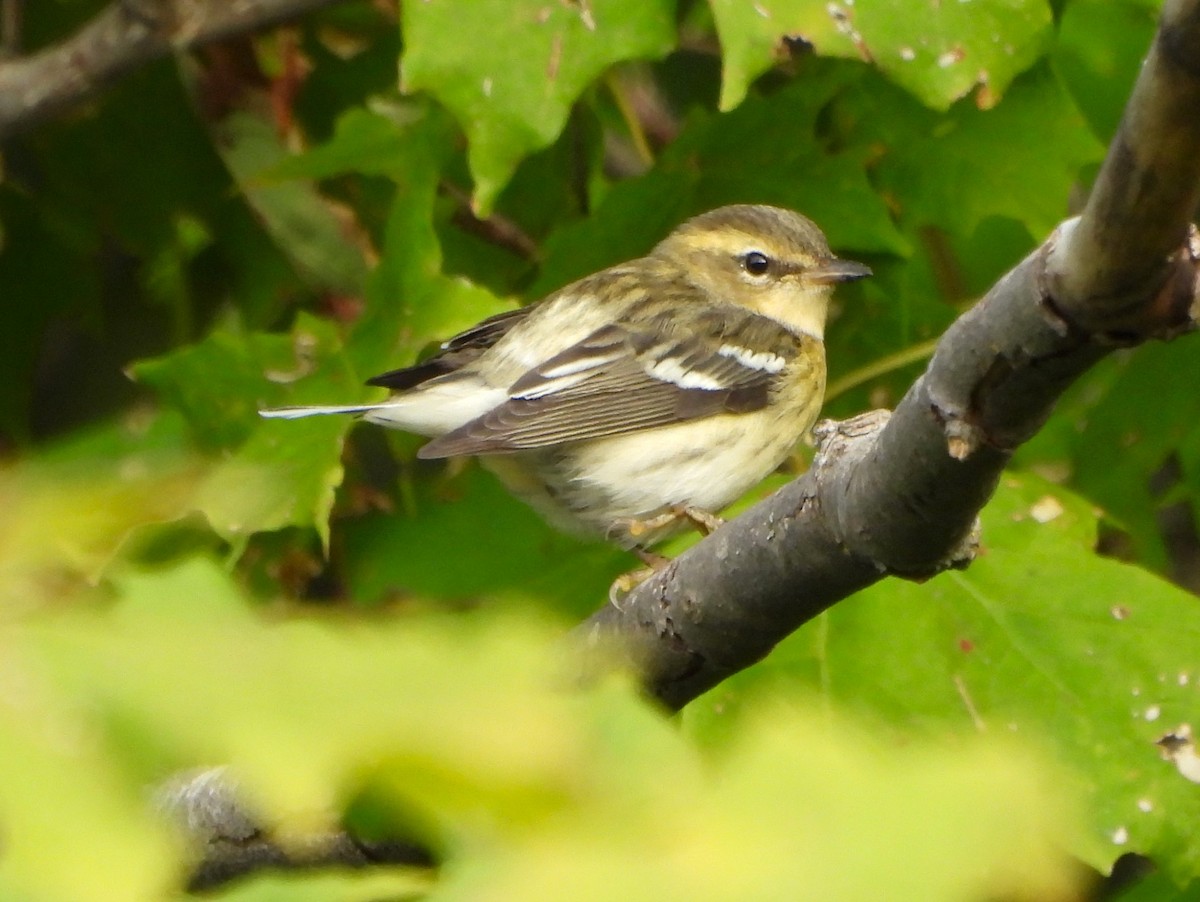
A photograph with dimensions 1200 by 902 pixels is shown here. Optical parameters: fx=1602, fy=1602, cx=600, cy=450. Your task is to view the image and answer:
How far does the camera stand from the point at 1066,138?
348 cm

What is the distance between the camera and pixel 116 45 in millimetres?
3518

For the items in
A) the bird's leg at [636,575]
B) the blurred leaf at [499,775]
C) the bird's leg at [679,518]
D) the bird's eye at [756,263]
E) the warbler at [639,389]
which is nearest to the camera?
the blurred leaf at [499,775]

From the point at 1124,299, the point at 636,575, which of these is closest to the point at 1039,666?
the point at 636,575

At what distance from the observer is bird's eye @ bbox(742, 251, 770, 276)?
15.1ft

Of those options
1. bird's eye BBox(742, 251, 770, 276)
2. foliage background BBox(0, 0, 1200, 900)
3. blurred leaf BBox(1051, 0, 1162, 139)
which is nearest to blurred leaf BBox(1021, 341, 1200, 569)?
foliage background BBox(0, 0, 1200, 900)

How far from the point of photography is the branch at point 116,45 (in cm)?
352

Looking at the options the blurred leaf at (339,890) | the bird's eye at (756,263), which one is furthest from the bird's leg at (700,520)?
the blurred leaf at (339,890)

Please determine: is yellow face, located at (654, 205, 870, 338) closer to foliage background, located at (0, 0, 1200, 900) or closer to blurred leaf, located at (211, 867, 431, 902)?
foliage background, located at (0, 0, 1200, 900)

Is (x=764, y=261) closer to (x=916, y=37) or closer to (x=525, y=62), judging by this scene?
(x=916, y=37)

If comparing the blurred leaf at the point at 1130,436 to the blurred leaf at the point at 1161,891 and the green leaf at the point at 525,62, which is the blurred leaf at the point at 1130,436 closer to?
the blurred leaf at the point at 1161,891

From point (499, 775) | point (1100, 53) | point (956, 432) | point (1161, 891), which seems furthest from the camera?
point (1100, 53)

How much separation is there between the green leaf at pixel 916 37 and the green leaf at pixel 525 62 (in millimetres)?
150

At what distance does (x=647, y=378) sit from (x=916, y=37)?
1541mm

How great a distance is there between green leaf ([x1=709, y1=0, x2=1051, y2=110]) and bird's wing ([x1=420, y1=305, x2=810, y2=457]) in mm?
1222
